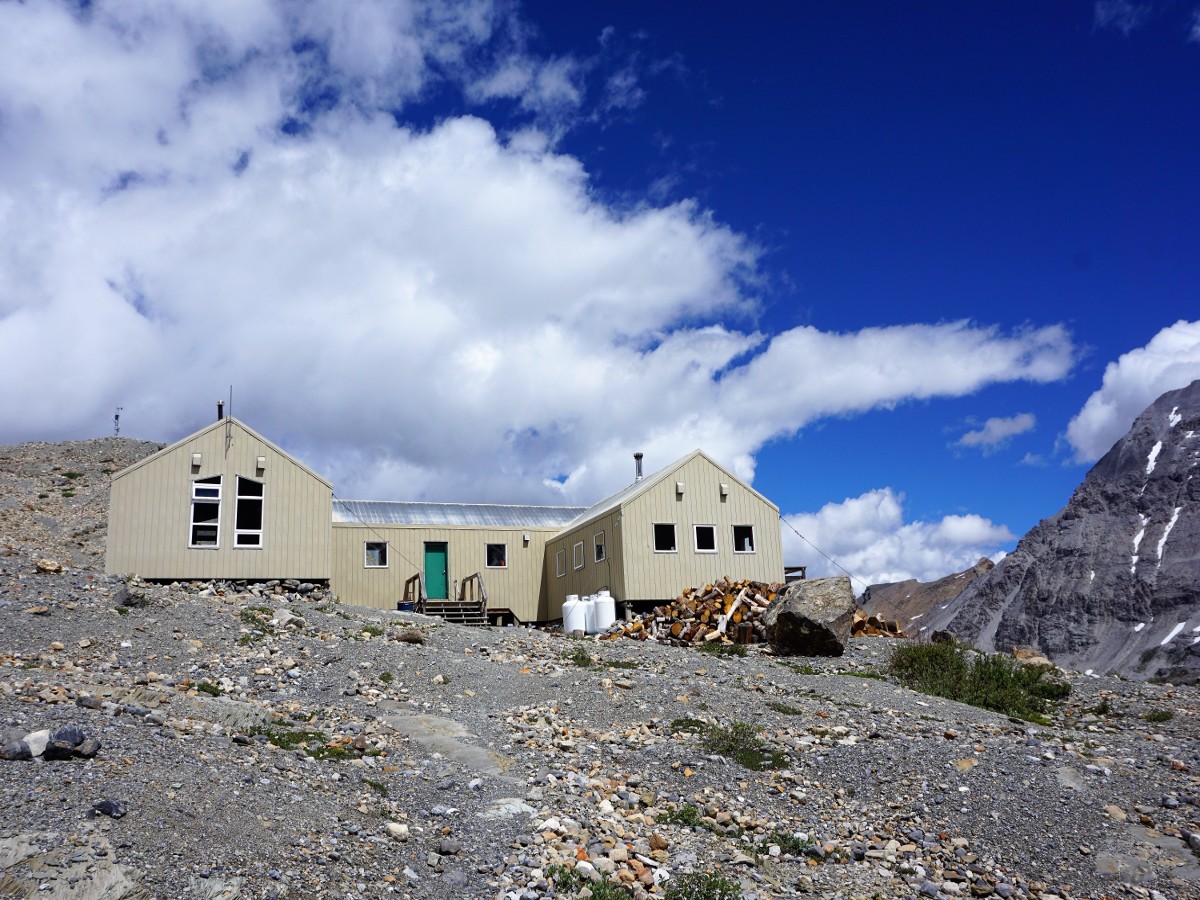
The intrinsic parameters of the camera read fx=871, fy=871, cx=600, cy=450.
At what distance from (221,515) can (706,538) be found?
567 inches

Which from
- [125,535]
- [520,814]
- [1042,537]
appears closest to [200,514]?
[125,535]

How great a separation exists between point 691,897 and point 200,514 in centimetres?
2075

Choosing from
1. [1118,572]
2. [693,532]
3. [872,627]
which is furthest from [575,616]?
[1118,572]

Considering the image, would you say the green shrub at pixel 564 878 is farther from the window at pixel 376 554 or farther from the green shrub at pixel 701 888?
the window at pixel 376 554

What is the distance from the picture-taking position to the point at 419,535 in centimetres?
3005

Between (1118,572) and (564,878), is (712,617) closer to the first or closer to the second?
(564,878)

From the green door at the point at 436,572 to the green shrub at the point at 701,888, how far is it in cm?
2323

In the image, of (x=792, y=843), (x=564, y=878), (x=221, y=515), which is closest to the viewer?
(x=564, y=878)

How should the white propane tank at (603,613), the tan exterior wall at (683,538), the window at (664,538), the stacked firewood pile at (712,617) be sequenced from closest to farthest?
the stacked firewood pile at (712,617)
the white propane tank at (603,613)
the tan exterior wall at (683,538)
the window at (664,538)

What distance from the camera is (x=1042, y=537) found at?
67.6 m

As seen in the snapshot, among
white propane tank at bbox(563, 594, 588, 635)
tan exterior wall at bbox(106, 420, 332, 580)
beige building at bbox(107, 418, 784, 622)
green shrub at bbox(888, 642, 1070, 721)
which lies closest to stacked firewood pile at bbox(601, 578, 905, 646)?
white propane tank at bbox(563, 594, 588, 635)

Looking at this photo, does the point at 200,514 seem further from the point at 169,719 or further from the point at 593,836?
the point at 593,836

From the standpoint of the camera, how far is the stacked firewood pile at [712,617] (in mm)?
22566

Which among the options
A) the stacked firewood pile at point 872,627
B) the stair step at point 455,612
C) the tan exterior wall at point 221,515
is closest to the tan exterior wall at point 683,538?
the stair step at point 455,612
